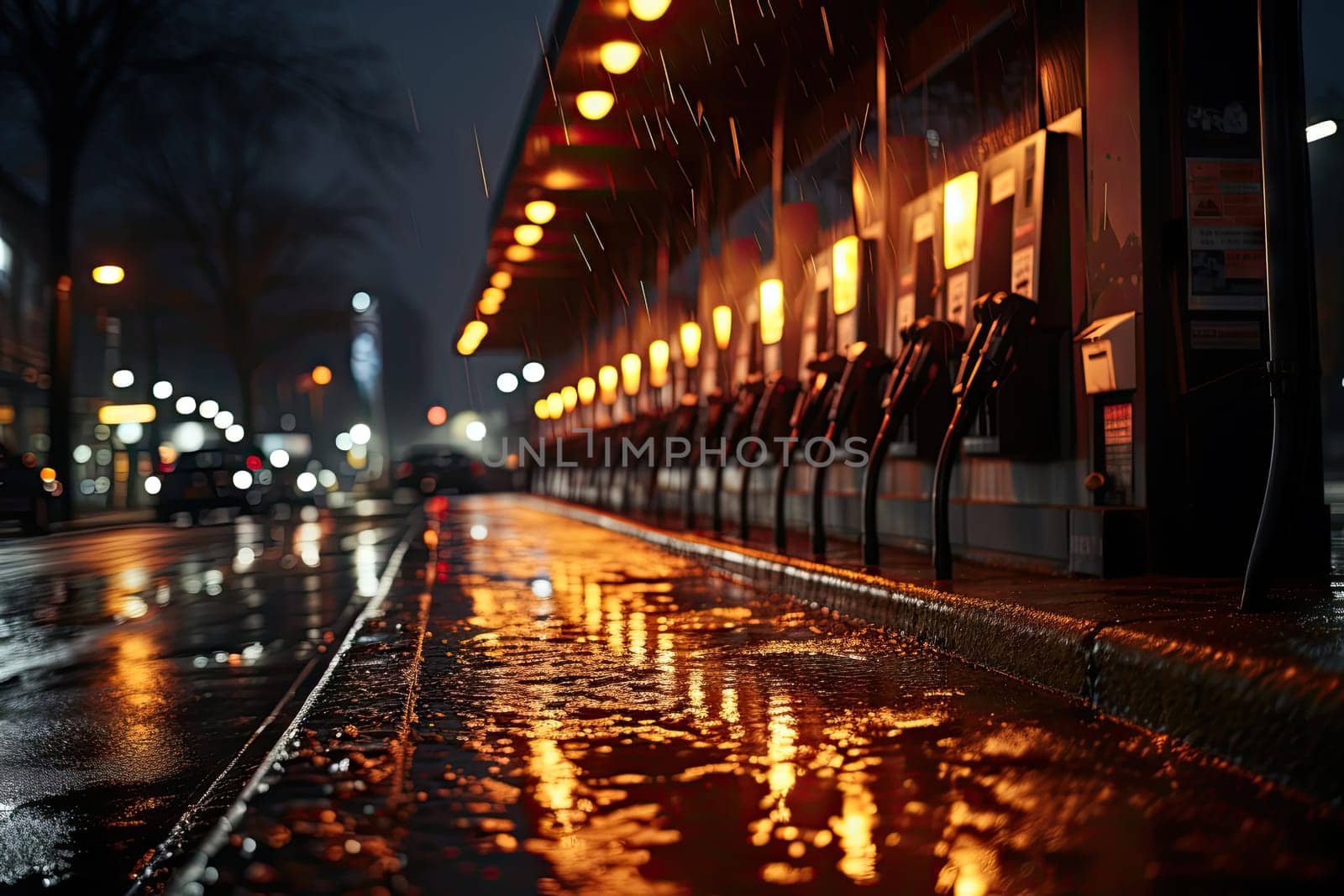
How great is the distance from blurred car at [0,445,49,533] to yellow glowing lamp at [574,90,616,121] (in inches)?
435

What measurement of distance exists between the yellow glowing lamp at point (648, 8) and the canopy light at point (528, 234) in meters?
9.70

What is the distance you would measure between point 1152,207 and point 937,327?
1513mm

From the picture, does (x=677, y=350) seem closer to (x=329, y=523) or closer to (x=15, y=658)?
(x=329, y=523)

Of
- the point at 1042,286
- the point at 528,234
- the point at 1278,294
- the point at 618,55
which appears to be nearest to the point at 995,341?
the point at 1042,286

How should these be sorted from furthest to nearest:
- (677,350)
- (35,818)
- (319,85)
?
1. (319,85)
2. (677,350)
3. (35,818)

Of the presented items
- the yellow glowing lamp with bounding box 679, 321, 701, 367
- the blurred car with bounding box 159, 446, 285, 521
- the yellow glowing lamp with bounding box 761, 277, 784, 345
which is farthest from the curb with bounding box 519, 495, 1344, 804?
the blurred car with bounding box 159, 446, 285, 521

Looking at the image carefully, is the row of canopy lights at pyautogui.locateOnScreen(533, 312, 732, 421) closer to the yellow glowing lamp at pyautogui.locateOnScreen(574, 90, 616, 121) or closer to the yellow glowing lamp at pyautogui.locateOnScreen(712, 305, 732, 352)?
the yellow glowing lamp at pyautogui.locateOnScreen(712, 305, 732, 352)

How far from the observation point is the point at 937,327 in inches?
317

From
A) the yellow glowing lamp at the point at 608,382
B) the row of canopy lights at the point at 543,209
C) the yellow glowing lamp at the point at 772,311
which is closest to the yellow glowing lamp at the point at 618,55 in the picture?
the row of canopy lights at the point at 543,209

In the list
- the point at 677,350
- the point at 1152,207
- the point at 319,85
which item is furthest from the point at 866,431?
the point at 319,85

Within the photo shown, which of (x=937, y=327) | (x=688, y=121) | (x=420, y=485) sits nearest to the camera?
(x=937, y=327)

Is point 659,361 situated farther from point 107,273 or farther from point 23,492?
point 107,273

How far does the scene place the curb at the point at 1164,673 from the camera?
3.25 metres

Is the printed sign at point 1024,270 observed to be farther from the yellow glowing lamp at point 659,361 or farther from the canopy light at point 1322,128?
the yellow glowing lamp at point 659,361
